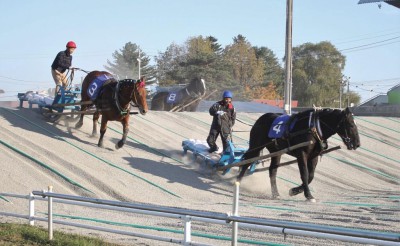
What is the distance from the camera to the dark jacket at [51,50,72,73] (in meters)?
18.3

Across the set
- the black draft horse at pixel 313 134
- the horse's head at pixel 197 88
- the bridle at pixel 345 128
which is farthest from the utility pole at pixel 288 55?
the bridle at pixel 345 128

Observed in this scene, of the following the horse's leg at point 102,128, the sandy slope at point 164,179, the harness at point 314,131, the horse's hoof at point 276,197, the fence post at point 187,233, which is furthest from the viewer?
the horse's leg at point 102,128

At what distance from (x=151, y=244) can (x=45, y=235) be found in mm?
1486

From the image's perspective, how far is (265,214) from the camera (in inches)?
441

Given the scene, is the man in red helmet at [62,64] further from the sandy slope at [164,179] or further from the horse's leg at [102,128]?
the horse's leg at [102,128]

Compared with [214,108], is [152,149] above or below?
below

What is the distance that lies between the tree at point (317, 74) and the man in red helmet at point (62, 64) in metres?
53.7

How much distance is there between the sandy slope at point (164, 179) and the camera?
11.0m

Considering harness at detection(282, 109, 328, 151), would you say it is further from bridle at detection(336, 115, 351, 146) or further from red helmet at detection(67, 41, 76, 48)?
red helmet at detection(67, 41, 76, 48)

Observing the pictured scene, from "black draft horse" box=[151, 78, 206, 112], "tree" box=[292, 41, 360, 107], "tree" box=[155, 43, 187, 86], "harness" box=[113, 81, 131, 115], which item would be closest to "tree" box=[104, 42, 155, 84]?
"tree" box=[155, 43, 187, 86]

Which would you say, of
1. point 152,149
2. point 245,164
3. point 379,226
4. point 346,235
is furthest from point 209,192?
point 346,235

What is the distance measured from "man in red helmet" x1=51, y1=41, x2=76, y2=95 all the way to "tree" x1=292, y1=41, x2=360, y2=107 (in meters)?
53.7

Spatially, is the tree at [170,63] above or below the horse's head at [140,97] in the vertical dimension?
above

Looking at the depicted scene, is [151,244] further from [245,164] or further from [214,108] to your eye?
[214,108]
